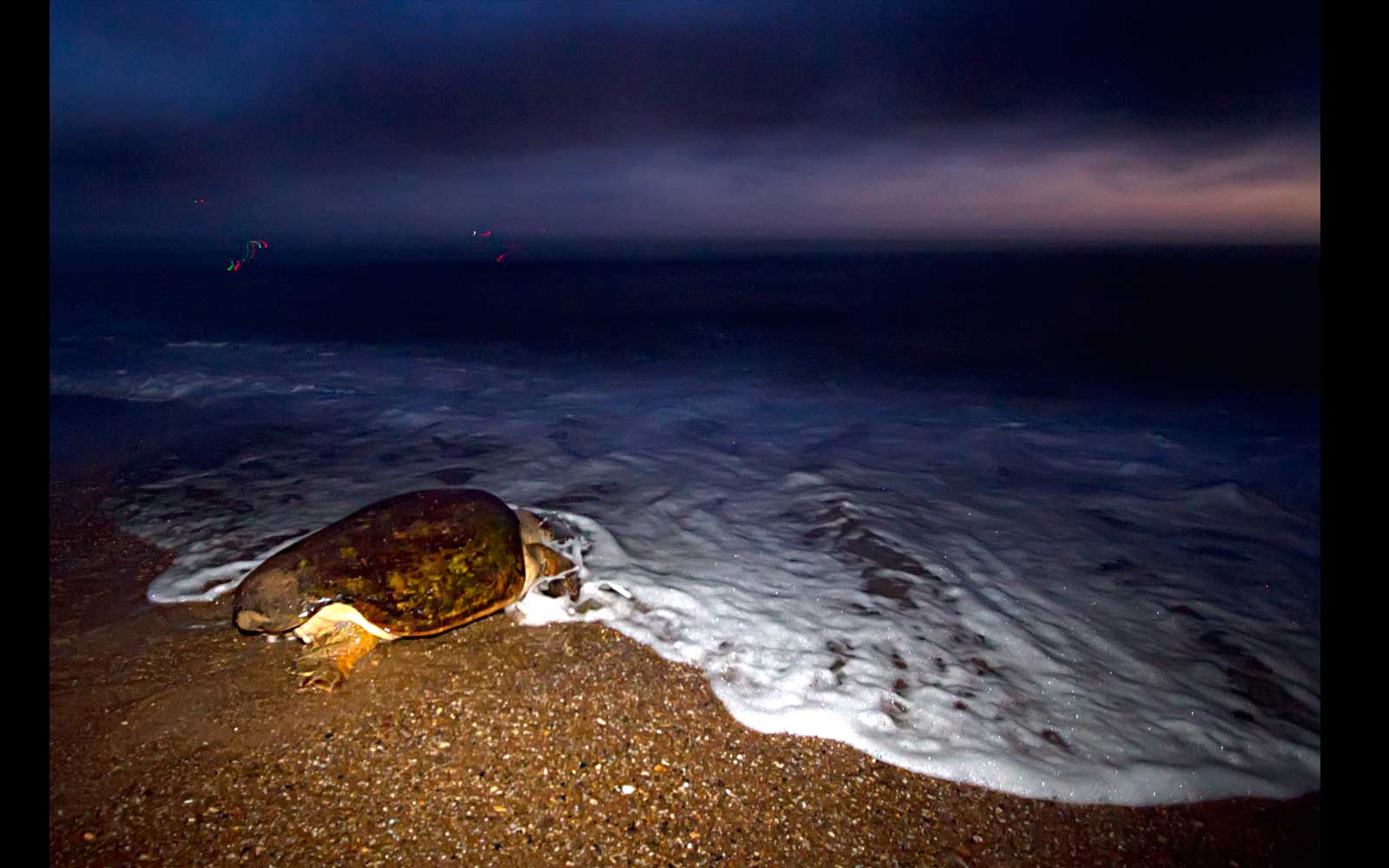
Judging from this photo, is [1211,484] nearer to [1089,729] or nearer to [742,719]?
[1089,729]

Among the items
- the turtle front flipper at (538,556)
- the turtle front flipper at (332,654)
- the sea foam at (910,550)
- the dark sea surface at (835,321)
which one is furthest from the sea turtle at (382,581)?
the dark sea surface at (835,321)

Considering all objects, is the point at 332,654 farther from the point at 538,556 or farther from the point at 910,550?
the point at 910,550

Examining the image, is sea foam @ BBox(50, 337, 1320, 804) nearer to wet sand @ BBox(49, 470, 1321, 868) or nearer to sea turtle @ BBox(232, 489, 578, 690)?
wet sand @ BBox(49, 470, 1321, 868)

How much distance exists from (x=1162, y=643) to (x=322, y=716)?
4.45m

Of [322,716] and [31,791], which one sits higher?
[31,791]

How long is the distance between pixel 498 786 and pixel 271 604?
65.7 inches

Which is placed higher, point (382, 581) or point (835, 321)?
point (835, 321)

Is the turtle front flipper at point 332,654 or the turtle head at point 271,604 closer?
the turtle front flipper at point 332,654

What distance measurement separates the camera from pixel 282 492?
6.08 m

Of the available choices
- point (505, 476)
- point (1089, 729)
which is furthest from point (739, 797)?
point (505, 476)

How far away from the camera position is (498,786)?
2.59 metres

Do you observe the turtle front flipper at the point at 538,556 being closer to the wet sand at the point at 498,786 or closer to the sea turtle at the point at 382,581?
the sea turtle at the point at 382,581

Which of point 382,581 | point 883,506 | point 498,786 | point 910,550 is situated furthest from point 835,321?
point 498,786

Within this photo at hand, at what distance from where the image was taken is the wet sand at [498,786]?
2.34 meters
